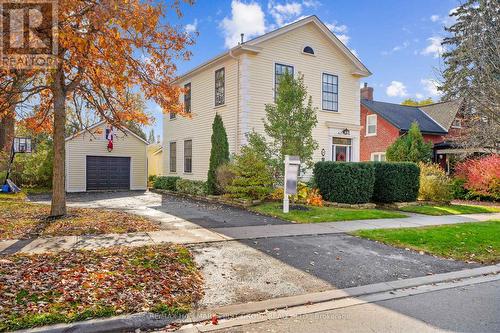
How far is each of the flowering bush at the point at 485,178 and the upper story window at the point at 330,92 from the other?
742cm

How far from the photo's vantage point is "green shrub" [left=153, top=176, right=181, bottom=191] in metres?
20.8

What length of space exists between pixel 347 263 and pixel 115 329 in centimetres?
402

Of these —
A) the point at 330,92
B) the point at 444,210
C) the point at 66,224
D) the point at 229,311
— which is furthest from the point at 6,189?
the point at 444,210

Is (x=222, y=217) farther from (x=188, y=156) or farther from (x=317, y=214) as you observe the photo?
(x=188, y=156)

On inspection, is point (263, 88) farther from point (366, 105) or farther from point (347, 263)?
point (366, 105)

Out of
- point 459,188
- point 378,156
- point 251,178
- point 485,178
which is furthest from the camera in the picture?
point 378,156

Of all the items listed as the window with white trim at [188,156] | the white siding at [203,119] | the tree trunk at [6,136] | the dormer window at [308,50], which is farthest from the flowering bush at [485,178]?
the tree trunk at [6,136]

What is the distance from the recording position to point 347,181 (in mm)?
13203

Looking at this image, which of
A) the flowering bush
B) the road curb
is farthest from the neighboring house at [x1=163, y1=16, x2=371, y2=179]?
the road curb

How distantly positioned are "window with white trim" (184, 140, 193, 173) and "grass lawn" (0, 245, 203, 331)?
45.3 feet

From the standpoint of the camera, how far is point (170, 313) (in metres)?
4.05

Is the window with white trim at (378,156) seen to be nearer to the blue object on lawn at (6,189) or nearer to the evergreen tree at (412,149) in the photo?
the evergreen tree at (412,149)

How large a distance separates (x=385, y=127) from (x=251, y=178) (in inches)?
663

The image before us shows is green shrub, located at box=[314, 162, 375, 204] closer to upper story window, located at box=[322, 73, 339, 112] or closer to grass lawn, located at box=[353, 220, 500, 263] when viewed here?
grass lawn, located at box=[353, 220, 500, 263]
